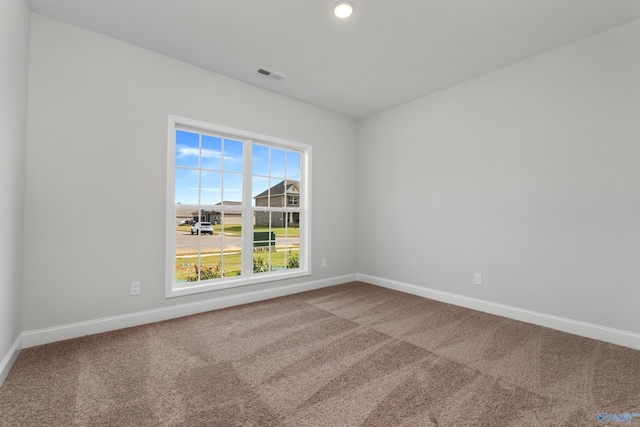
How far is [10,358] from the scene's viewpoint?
1979mm

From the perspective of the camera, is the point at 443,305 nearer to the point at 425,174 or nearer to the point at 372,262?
the point at 372,262

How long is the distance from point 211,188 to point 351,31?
7.42 ft

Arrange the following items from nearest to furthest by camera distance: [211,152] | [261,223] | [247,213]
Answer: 1. [211,152]
2. [247,213]
3. [261,223]

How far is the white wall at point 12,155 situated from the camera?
1.76m

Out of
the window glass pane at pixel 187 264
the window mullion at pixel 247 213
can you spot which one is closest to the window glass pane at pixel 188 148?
the window mullion at pixel 247 213

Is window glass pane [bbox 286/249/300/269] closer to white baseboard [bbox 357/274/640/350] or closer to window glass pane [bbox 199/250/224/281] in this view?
window glass pane [bbox 199/250/224/281]

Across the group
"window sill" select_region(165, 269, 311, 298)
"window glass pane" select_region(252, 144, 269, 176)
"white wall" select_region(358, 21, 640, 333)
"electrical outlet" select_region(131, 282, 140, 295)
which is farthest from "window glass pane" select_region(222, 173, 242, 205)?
"white wall" select_region(358, 21, 640, 333)

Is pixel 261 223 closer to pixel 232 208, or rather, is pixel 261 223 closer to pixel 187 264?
pixel 232 208

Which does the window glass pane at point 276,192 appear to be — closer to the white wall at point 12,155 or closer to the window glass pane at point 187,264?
the window glass pane at point 187,264

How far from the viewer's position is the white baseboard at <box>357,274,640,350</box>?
7.86 feet

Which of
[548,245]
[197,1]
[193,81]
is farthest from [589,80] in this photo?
[193,81]

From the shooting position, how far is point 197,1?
7.45 feet

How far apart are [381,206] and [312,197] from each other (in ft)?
3.70

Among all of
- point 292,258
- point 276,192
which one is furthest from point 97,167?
point 292,258
